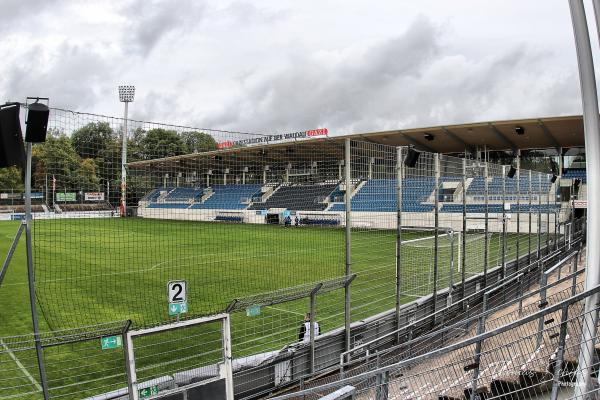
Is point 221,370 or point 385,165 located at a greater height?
point 385,165

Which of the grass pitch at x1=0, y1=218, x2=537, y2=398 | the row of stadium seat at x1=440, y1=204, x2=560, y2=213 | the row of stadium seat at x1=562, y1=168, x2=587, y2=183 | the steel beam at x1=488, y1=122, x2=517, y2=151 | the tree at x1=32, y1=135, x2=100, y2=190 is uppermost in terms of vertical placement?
the steel beam at x1=488, y1=122, x2=517, y2=151

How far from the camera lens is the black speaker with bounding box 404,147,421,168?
816 cm

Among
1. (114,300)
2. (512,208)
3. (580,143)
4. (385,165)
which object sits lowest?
(114,300)

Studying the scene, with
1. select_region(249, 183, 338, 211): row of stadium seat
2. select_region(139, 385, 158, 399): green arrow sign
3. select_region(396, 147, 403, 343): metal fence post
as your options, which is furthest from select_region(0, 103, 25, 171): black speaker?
select_region(396, 147, 403, 343): metal fence post

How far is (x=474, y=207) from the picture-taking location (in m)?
12.2

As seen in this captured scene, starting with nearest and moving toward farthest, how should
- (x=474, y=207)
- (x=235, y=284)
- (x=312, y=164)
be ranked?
(x=312, y=164) < (x=474, y=207) < (x=235, y=284)

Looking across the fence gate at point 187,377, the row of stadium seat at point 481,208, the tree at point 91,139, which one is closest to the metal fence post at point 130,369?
the fence gate at point 187,377

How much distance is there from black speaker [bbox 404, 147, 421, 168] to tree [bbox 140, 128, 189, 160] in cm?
377

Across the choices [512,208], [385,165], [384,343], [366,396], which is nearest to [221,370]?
[366,396]

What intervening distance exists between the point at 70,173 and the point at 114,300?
30.3 ft

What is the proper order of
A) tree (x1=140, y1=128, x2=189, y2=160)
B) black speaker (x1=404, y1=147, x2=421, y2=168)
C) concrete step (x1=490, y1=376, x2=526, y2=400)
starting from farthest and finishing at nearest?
black speaker (x1=404, y1=147, x2=421, y2=168)
tree (x1=140, y1=128, x2=189, y2=160)
concrete step (x1=490, y1=376, x2=526, y2=400)

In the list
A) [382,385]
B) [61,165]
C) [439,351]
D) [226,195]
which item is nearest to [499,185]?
[226,195]

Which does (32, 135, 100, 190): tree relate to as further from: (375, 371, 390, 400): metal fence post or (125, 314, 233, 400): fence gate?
(375, 371, 390, 400): metal fence post

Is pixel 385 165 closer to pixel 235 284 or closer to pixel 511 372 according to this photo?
pixel 511 372
